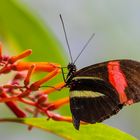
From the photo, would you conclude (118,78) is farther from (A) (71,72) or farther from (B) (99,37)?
(B) (99,37)

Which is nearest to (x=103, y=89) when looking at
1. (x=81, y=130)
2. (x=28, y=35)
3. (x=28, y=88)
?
(x=81, y=130)

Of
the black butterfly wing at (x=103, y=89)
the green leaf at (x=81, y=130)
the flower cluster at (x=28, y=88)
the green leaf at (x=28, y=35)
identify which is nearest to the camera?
the flower cluster at (x=28, y=88)

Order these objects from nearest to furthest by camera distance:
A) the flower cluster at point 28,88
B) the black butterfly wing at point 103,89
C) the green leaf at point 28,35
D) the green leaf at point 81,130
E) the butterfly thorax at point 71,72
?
the flower cluster at point 28,88
the green leaf at point 81,130
the black butterfly wing at point 103,89
the butterfly thorax at point 71,72
the green leaf at point 28,35

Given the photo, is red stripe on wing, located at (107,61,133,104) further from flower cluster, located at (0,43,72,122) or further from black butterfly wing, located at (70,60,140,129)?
flower cluster, located at (0,43,72,122)

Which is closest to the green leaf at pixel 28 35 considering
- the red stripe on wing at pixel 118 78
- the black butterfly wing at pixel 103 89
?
the black butterfly wing at pixel 103 89

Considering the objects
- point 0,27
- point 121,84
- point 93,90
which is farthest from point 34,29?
point 121,84

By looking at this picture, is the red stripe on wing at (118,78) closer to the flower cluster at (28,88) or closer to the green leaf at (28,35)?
the flower cluster at (28,88)

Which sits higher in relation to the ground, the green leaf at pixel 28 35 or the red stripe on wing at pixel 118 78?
the green leaf at pixel 28 35
